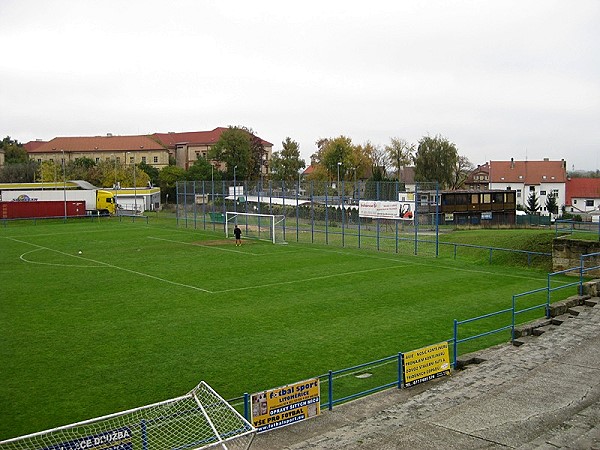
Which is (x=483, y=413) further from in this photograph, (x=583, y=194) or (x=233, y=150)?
(x=583, y=194)

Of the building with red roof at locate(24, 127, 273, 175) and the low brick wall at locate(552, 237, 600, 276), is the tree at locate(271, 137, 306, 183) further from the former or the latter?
the low brick wall at locate(552, 237, 600, 276)

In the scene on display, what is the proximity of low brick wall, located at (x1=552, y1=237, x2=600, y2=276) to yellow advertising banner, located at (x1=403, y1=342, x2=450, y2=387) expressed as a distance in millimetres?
17408

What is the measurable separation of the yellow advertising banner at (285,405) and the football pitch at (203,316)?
2559 millimetres

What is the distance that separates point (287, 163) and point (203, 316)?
86.3m

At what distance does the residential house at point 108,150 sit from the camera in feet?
395

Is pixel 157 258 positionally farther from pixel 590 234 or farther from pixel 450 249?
pixel 590 234

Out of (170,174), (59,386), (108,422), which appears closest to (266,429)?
(108,422)

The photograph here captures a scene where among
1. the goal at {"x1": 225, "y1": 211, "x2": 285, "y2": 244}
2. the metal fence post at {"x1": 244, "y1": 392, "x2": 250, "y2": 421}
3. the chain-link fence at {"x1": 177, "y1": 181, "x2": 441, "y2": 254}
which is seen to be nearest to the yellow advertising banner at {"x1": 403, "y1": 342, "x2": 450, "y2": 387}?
the metal fence post at {"x1": 244, "y1": 392, "x2": 250, "y2": 421}

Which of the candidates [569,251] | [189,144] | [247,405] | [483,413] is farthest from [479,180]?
[247,405]

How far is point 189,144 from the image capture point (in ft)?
413

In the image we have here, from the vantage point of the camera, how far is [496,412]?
1359 cm

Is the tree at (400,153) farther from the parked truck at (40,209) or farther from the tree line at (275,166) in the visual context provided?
the parked truck at (40,209)

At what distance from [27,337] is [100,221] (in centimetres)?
4941

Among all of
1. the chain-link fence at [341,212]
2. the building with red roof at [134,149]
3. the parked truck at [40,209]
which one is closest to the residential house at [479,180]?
the building with red roof at [134,149]
